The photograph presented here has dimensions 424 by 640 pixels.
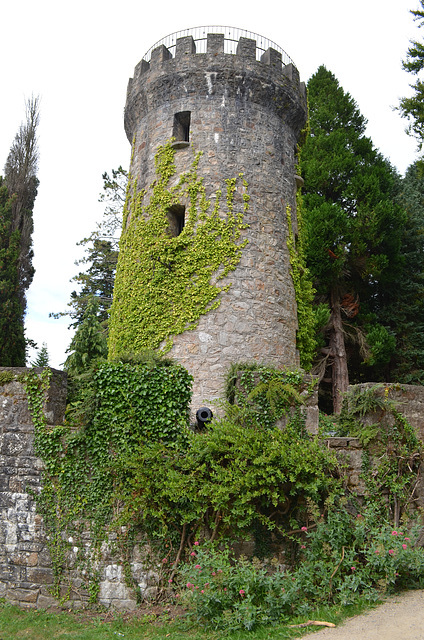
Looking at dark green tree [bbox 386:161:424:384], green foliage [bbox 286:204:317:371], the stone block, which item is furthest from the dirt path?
A: dark green tree [bbox 386:161:424:384]

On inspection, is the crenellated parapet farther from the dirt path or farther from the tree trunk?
the dirt path

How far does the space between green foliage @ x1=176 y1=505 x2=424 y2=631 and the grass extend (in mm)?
112

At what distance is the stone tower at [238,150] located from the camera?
10312 mm

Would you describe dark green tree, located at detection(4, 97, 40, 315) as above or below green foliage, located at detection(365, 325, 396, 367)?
above

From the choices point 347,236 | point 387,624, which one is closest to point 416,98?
point 347,236

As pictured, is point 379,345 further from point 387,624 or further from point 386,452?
point 387,624

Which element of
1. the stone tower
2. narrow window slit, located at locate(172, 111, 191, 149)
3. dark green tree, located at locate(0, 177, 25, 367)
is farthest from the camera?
dark green tree, located at locate(0, 177, 25, 367)

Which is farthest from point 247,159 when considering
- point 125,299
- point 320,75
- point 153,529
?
point 320,75

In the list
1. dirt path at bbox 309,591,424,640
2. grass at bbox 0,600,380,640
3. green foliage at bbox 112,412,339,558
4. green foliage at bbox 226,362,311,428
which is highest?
green foliage at bbox 226,362,311,428

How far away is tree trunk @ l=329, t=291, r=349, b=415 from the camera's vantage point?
647 inches

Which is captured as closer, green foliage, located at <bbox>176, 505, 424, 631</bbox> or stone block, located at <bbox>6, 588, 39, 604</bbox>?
green foliage, located at <bbox>176, 505, 424, 631</bbox>

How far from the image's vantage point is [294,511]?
6.00 metres

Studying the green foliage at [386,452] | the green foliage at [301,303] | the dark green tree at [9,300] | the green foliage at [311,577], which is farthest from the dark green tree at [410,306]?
the green foliage at [311,577]

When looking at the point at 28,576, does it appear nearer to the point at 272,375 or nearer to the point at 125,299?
the point at 272,375
